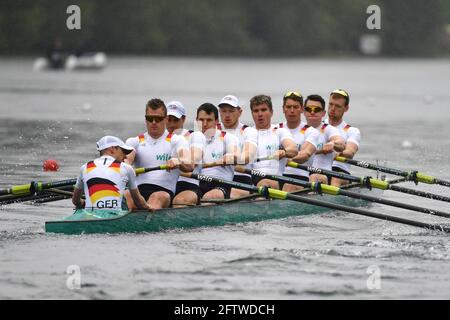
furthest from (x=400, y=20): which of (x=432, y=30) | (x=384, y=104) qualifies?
(x=384, y=104)

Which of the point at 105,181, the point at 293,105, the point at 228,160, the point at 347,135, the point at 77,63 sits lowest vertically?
the point at 105,181

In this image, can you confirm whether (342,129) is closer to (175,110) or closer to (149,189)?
(175,110)

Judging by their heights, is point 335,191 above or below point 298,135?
below

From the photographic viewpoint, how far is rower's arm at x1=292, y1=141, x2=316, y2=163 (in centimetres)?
1391

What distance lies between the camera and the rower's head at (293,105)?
45.5ft

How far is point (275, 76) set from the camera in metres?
55.8

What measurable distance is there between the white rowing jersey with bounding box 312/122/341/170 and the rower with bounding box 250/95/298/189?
0.80 metres

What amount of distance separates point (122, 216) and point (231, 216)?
5.45 feet

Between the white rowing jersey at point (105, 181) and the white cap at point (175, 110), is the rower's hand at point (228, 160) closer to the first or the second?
the white cap at point (175, 110)

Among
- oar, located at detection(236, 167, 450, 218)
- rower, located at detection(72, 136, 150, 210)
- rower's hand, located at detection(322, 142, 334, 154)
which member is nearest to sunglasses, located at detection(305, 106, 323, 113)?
rower's hand, located at detection(322, 142, 334, 154)

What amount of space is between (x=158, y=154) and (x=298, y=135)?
7.86 feet

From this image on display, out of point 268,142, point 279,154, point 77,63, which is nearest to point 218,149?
point 279,154

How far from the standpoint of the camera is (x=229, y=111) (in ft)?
43.2
